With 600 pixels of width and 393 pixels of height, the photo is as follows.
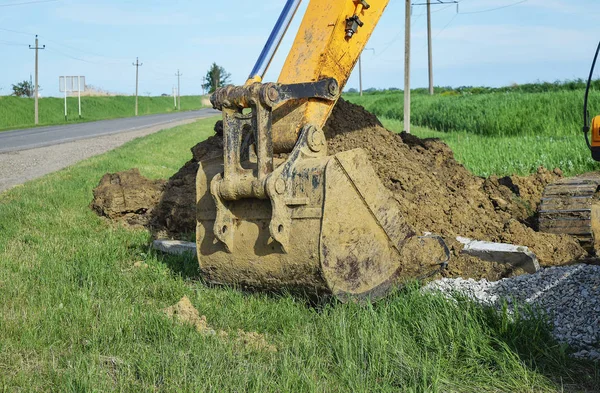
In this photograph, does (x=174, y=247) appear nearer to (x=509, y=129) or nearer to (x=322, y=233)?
(x=322, y=233)

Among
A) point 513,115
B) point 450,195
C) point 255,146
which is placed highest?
point 513,115

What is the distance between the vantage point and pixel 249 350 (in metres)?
4.01

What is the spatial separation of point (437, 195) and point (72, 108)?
69.8 meters

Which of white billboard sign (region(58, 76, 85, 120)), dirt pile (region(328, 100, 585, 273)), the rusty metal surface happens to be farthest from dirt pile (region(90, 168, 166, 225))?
white billboard sign (region(58, 76, 85, 120))

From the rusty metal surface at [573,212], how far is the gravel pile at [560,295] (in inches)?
57.4

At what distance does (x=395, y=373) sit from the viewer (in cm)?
369

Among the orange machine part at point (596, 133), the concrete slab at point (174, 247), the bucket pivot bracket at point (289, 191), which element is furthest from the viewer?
the concrete slab at point (174, 247)

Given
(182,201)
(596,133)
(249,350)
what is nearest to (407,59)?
(182,201)

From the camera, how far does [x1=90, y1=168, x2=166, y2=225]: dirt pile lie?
805 cm

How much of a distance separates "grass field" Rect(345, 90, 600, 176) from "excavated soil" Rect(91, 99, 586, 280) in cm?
282

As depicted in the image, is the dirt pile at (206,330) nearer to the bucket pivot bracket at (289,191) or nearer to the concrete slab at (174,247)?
the bucket pivot bracket at (289,191)

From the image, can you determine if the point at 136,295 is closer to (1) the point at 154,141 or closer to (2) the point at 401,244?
(2) the point at 401,244

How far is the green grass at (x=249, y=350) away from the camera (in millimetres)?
3564

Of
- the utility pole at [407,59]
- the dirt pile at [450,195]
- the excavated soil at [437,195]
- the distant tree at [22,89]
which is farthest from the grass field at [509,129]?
the distant tree at [22,89]
